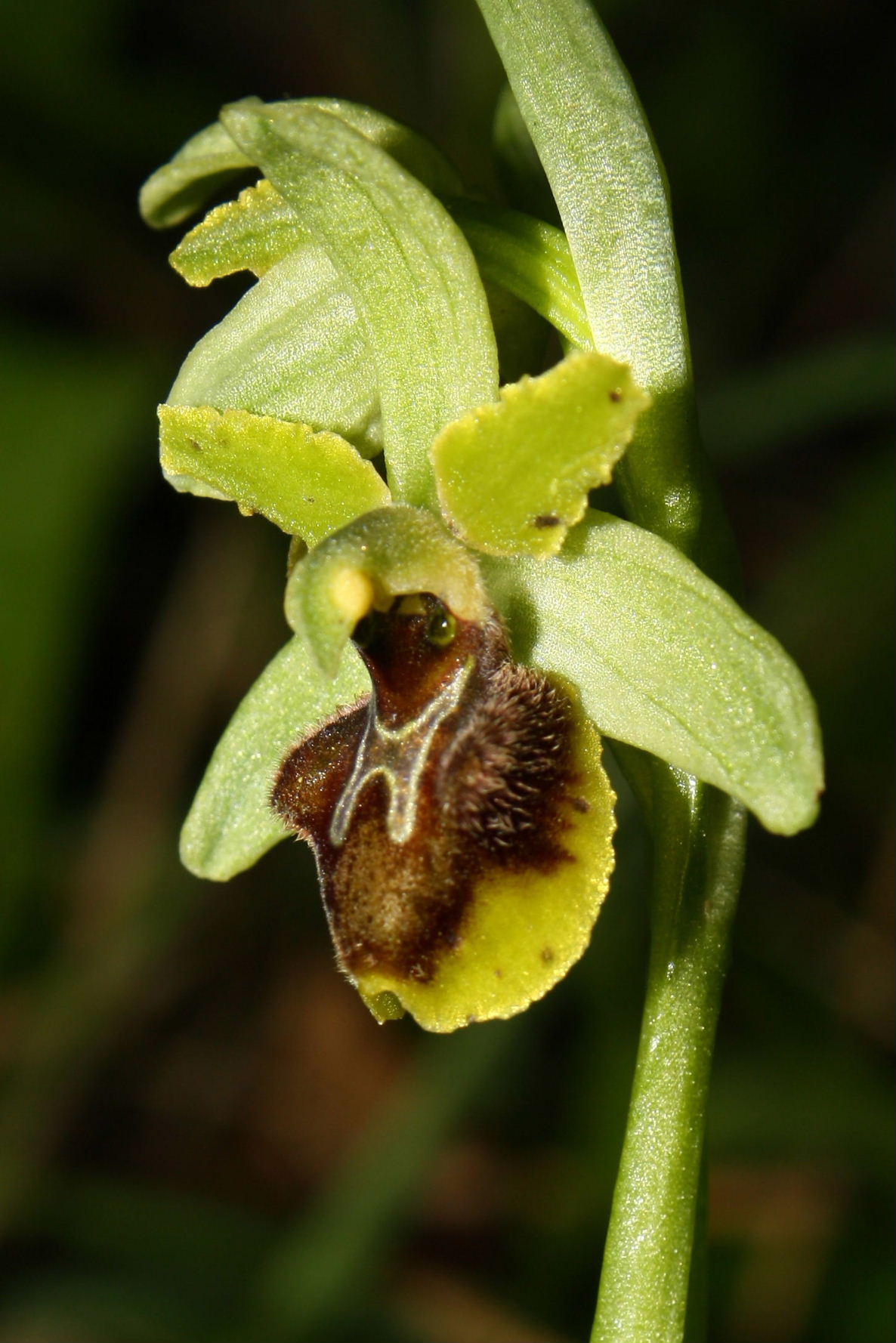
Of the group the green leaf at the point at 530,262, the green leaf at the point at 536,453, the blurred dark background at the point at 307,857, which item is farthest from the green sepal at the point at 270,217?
the blurred dark background at the point at 307,857

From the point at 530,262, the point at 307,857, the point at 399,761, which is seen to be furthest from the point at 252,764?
the point at 307,857

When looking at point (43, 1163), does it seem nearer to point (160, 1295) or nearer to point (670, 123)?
point (160, 1295)

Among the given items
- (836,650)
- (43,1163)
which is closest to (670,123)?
(836,650)

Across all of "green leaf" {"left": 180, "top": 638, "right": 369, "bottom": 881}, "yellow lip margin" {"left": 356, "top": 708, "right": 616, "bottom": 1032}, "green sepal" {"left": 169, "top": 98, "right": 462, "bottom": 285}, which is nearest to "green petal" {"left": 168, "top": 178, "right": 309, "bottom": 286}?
"green sepal" {"left": 169, "top": 98, "right": 462, "bottom": 285}

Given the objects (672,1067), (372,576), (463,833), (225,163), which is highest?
(225,163)

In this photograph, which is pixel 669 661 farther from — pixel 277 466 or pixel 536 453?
pixel 277 466

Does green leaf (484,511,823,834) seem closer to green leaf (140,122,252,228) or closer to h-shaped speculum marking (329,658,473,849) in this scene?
h-shaped speculum marking (329,658,473,849)
